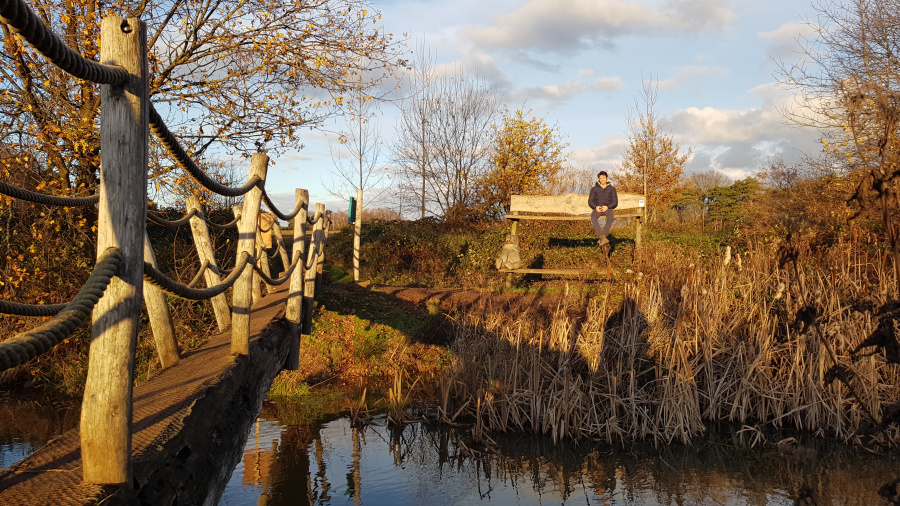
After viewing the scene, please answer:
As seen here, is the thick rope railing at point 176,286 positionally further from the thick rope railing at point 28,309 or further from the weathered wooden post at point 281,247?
the weathered wooden post at point 281,247

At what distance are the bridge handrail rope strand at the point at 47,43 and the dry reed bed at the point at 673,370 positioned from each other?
545 cm

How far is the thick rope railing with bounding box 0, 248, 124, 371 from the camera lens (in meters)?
1.51

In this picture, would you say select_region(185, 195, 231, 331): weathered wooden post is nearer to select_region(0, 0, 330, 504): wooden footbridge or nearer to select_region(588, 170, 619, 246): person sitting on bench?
select_region(0, 0, 330, 504): wooden footbridge

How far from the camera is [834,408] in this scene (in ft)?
22.0

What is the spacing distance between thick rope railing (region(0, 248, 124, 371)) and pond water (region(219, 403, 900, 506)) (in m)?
4.25

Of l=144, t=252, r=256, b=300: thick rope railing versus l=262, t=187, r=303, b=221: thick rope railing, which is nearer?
l=144, t=252, r=256, b=300: thick rope railing

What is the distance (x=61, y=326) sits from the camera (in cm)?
168

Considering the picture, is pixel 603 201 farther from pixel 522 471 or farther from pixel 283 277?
pixel 283 277

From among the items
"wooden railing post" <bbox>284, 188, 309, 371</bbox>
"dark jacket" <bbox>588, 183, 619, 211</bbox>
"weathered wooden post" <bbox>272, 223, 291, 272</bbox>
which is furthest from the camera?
"dark jacket" <bbox>588, 183, 619, 211</bbox>

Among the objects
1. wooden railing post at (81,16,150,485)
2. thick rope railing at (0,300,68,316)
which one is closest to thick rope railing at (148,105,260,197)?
wooden railing post at (81,16,150,485)

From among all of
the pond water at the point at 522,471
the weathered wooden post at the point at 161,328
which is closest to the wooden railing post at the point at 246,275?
the weathered wooden post at the point at 161,328

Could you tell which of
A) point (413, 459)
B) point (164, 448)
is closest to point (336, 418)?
point (413, 459)

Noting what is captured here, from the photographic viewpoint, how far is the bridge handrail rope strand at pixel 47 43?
4.75 ft

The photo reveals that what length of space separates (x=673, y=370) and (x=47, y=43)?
6.35 meters
